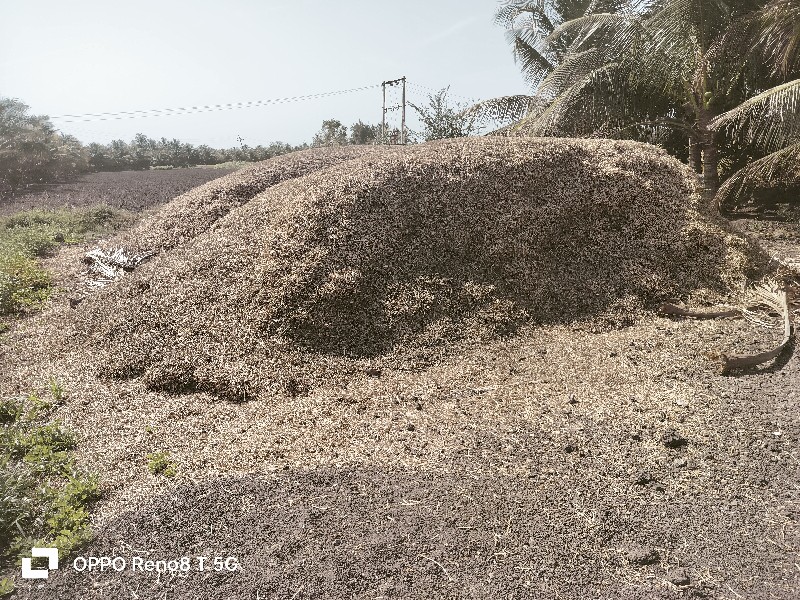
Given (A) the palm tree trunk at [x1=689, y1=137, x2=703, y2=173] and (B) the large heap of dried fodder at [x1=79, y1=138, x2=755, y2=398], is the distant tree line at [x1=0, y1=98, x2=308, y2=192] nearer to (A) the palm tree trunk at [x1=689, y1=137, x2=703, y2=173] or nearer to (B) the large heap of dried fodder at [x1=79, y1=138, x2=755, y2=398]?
(B) the large heap of dried fodder at [x1=79, y1=138, x2=755, y2=398]

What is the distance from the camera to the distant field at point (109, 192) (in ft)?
49.4

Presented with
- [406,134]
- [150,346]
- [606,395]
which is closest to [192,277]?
[150,346]

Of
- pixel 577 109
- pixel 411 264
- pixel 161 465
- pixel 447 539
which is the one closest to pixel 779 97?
pixel 577 109

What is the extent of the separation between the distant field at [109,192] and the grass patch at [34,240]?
4.33ft

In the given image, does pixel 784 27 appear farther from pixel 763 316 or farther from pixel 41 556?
pixel 41 556

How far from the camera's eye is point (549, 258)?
6109mm

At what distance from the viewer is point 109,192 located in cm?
1723

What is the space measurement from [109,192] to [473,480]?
671 inches

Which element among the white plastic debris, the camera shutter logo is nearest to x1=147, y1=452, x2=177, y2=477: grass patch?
the camera shutter logo

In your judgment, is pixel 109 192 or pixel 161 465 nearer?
pixel 161 465

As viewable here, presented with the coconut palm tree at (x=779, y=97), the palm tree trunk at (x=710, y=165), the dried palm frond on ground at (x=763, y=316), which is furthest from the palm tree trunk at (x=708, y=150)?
the dried palm frond on ground at (x=763, y=316)

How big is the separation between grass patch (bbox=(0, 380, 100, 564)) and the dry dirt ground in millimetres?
133

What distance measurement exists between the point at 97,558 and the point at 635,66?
1021 centimetres

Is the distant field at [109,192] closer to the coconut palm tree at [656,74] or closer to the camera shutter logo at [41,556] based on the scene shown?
the coconut palm tree at [656,74]
